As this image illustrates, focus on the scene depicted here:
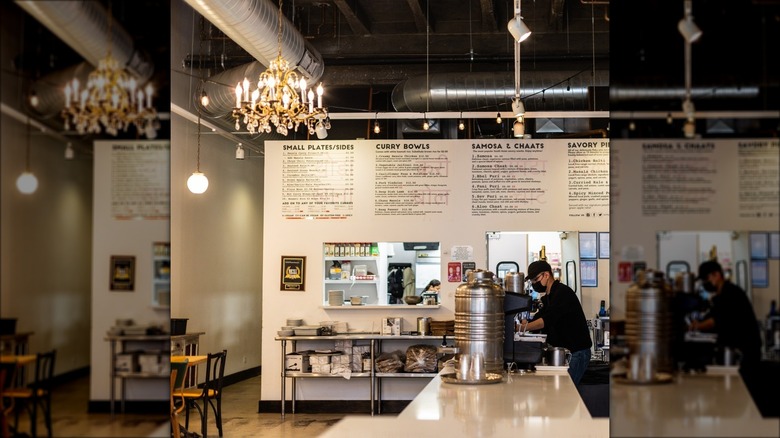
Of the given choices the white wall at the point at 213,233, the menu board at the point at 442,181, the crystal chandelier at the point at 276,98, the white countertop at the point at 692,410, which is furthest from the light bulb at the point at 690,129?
the menu board at the point at 442,181

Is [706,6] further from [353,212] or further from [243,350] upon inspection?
[243,350]

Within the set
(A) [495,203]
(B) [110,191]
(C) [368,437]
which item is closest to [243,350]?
(A) [495,203]

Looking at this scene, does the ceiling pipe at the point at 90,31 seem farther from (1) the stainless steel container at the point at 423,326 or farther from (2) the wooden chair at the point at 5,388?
(1) the stainless steel container at the point at 423,326

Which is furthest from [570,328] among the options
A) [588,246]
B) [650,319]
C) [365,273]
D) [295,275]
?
[650,319]

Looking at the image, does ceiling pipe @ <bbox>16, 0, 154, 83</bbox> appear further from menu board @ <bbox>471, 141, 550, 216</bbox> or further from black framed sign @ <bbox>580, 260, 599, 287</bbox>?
black framed sign @ <bbox>580, 260, 599, 287</bbox>

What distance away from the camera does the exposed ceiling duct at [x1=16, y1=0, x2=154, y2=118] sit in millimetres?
964

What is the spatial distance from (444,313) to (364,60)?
11.8ft

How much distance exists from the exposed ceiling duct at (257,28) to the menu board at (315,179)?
0.99m

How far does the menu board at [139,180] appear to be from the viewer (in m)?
1.07

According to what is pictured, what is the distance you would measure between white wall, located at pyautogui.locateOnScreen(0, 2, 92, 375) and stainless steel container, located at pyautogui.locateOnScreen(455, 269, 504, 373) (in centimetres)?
382

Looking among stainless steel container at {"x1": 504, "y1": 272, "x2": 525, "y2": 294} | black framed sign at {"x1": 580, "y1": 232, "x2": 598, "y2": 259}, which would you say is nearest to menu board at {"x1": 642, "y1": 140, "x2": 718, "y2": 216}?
stainless steel container at {"x1": 504, "y1": 272, "x2": 525, "y2": 294}

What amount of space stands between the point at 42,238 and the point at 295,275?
28.6 ft

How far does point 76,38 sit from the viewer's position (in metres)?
1.00

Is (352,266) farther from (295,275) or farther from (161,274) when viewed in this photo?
(161,274)
